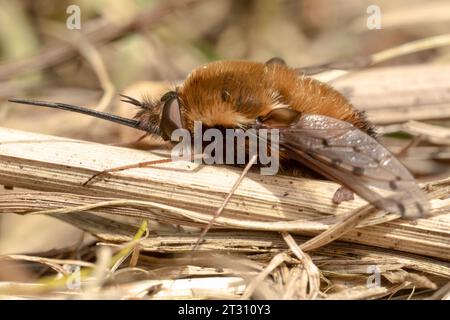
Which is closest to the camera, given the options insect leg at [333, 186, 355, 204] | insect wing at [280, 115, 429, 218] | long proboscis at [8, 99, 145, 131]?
insect wing at [280, 115, 429, 218]

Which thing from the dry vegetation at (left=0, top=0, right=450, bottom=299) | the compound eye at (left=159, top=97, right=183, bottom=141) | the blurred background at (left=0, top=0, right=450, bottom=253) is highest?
the blurred background at (left=0, top=0, right=450, bottom=253)

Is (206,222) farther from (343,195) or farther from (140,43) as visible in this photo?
(140,43)

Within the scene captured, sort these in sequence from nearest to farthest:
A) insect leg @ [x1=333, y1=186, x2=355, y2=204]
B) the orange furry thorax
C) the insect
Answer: the insect
insect leg @ [x1=333, y1=186, x2=355, y2=204]
the orange furry thorax

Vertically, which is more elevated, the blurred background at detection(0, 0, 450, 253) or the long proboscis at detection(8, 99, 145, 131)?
the blurred background at detection(0, 0, 450, 253)

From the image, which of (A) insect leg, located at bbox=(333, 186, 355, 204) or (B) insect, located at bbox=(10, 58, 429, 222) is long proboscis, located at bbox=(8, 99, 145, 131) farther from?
(A) insect leg, located at bbox=(333, 186, 355, 204)

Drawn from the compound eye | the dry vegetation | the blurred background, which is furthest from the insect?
the blurred background

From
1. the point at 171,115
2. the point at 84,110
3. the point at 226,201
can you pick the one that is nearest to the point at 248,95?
the point at 171,115
